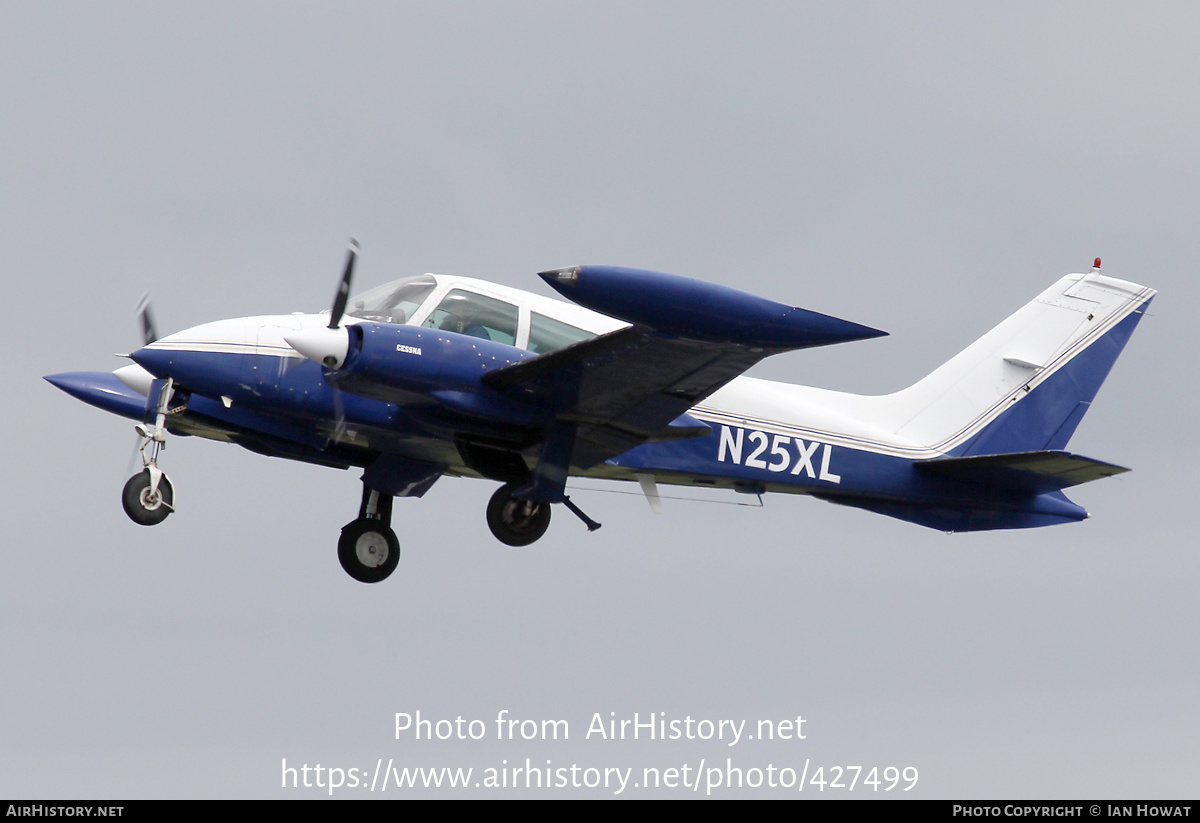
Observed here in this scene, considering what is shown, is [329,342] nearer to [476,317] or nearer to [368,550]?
[476,317]

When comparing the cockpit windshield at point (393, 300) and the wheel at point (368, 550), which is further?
the wheel at point (368, 550)

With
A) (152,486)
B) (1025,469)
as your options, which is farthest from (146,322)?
(1025,469)

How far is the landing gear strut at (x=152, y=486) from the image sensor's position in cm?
1683

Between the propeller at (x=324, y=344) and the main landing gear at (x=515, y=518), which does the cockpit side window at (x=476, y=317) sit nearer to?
the propeller at (x=324, y=344)

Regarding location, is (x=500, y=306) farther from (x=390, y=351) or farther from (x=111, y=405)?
(x=111, y=405)

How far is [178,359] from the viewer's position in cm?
1683

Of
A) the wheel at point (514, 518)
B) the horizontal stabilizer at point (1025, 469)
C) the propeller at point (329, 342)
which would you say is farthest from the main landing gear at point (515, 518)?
the horizontal stabilizer at point (1025, 469)

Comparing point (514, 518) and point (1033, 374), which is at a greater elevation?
point (1033, 374)

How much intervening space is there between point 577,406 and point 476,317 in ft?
5.16

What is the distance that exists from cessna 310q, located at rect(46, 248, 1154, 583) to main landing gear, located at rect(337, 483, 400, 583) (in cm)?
3

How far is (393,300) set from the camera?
17156 mm

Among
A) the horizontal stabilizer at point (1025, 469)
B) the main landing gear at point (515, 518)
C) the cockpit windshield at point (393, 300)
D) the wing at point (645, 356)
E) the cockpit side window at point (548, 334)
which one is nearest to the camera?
the wing at point (645, 356)

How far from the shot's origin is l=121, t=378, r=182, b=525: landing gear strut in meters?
Answer: 16.8

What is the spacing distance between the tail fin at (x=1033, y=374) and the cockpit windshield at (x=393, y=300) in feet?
24.1
